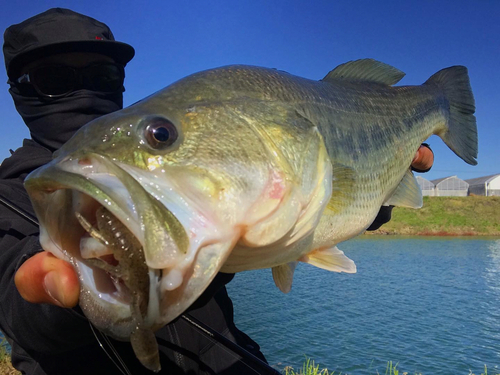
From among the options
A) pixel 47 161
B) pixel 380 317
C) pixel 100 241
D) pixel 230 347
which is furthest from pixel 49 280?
pixel 380 317

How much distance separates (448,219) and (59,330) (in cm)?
4609

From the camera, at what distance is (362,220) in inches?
93.8

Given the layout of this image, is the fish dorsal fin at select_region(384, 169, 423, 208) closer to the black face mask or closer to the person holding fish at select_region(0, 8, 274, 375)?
the person holding fish at select_region(0, 8, 274, 375)

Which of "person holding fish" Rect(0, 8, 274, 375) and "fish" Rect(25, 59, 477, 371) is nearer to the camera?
"fish" Rect(25, 59, 477, 371)

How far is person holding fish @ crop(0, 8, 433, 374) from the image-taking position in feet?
6.02

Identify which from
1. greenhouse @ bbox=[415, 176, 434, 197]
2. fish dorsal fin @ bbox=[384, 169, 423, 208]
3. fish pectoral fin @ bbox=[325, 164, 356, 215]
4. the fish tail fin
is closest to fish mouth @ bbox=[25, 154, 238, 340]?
fish pectoral fin @ bbox=[325, 164, 356, 215]

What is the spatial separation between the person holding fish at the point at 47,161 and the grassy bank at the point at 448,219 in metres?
39.8

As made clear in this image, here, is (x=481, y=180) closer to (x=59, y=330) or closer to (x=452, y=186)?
(x=452, y=186)

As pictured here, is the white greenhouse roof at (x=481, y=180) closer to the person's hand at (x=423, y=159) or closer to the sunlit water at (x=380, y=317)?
the sunlit water at (x=380, y=317)

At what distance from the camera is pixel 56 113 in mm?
3229

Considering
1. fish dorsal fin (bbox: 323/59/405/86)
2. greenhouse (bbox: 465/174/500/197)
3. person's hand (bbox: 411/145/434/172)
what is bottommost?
person's hand (bbox: 411/145/434/172)

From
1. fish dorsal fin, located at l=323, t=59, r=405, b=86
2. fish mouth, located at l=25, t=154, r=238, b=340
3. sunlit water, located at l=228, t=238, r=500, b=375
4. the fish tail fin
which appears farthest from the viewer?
sunlit water, located at l=228, t=238, r=500, b=375

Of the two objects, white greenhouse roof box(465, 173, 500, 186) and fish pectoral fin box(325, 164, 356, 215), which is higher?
white greenhouse roof box(465, 173, 500, 186)

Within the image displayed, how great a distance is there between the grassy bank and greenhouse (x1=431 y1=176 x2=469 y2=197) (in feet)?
82.6
